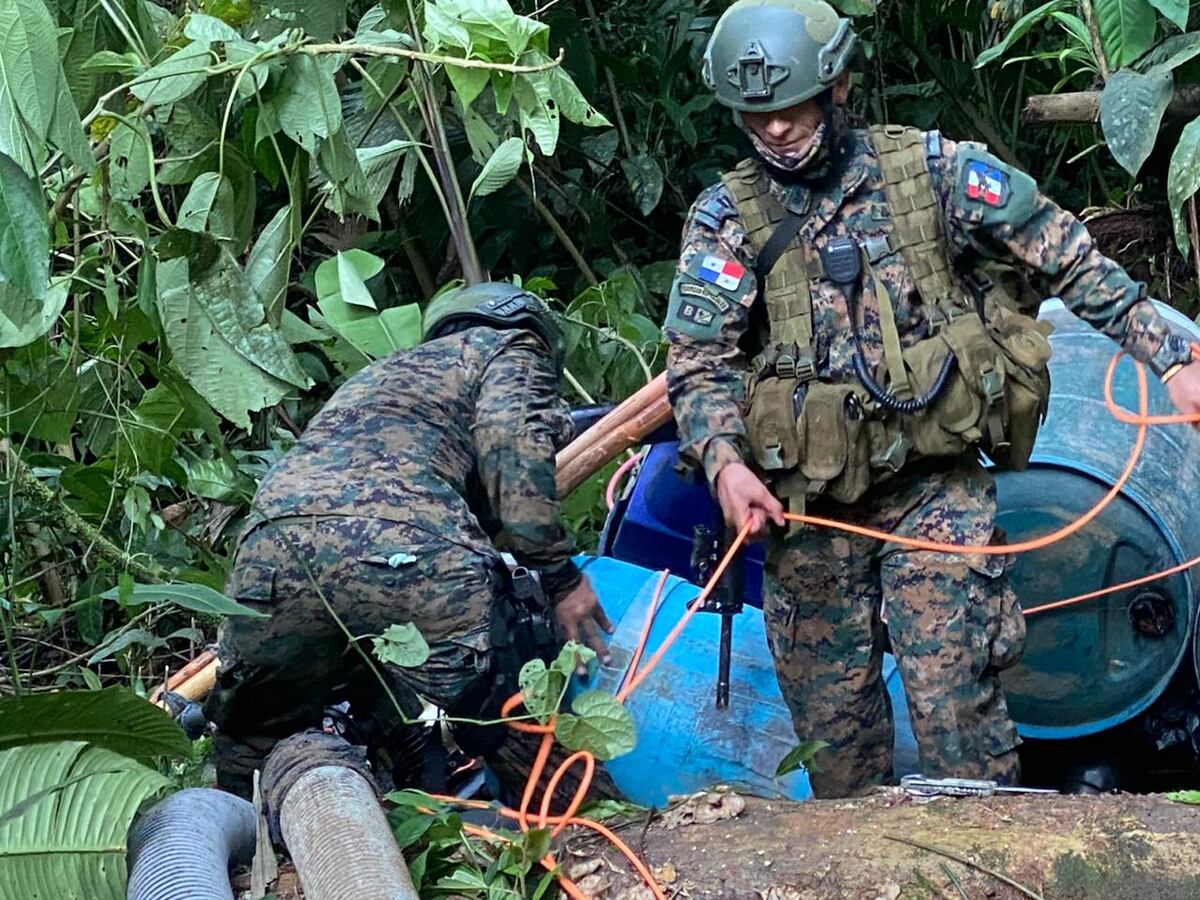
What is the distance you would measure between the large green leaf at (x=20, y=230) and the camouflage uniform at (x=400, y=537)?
1.20 m

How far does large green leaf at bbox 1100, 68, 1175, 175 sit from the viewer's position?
4.14 metres

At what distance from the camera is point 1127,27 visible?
439 cm

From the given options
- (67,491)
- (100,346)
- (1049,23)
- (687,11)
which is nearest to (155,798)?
(100,346)

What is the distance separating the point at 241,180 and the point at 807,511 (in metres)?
1.47

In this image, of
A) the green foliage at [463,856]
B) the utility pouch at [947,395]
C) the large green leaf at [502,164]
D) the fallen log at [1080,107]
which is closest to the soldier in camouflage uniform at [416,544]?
the large green leaf at [502,164]

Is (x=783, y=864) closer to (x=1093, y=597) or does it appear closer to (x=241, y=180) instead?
(x=1093, y=597)

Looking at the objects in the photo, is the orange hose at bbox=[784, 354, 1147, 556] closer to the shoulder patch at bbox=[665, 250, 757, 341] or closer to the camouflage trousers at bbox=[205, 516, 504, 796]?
the shoulder patch at bbox=[665, 250, 757, 341]

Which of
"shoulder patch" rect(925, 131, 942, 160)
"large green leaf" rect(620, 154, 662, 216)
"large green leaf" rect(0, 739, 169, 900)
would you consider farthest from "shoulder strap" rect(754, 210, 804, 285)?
"large green leaf" rect(620, 154, 662, 216)

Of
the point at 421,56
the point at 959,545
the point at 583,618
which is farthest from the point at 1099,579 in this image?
the point at 421,56

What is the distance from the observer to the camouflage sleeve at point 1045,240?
315 centimetres

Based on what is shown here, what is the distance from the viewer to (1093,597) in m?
3.66

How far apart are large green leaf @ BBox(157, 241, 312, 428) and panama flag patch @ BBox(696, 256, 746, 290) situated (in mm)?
912

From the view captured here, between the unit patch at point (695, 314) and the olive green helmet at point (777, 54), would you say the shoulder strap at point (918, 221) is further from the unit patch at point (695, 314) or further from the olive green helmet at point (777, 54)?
the unit patch at point (695, 314)

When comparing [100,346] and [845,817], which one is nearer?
[845,817]
